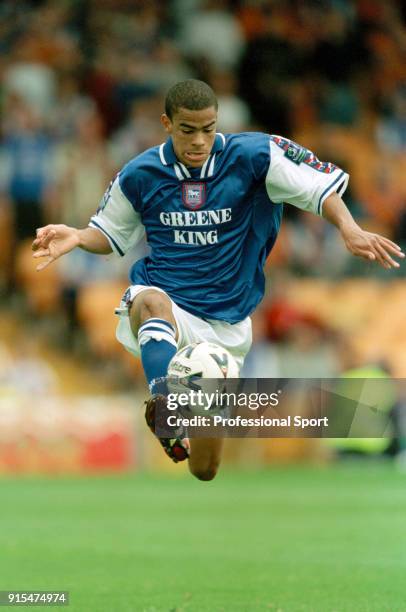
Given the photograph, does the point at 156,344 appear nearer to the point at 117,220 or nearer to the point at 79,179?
the point at 117,220

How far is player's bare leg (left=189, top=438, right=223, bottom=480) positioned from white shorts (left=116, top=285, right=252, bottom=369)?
1.79 ft

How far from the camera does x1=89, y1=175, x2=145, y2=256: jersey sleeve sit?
25.4 feet

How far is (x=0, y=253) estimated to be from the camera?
18547 mm

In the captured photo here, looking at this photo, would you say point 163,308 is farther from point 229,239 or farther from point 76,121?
point 76,121

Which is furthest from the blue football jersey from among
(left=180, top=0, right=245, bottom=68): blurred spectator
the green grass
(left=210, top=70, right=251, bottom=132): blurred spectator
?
(left=180, top=0, right=245, bottom=68): blurred spectator

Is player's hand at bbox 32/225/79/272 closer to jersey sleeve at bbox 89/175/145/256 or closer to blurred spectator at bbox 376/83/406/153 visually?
jersey sleeve at bbox 89/175/145/256

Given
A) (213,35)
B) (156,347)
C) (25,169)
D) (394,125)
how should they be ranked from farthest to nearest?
(394,125), (213,35), (25,169), (156,347)

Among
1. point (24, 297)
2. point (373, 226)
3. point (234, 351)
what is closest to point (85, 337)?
point (24, 297)

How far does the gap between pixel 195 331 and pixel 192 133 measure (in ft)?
3.70

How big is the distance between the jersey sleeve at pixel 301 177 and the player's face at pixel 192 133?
369mm

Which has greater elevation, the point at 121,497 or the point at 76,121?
the point at 76,121

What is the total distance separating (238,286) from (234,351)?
40 cm

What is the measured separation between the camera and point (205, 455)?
777 centimetres
